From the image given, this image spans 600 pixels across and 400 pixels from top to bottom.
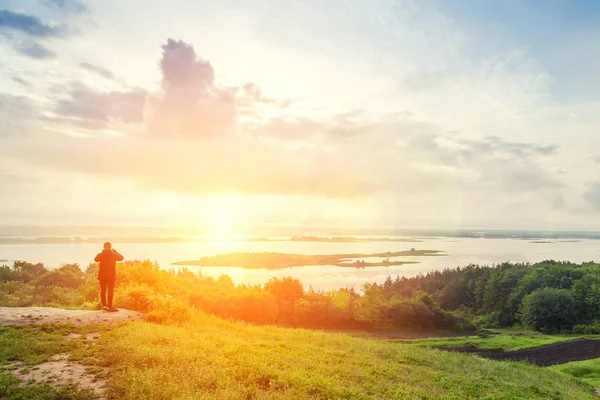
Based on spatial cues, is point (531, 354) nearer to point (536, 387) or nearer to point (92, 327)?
point (536, 387)

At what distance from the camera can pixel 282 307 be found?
41.5 m

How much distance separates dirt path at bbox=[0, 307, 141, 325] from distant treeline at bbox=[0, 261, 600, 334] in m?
1.51

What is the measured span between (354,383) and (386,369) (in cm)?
306

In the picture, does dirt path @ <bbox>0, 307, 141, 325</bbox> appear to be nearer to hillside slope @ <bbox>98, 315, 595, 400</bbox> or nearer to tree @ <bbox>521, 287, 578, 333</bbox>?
hillside slope @ <bbox>98, 315, 595, 400</bbox>

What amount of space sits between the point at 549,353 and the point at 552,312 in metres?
30.5

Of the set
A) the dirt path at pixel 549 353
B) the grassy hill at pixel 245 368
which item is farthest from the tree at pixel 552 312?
the grassy hill at pixel 245 368

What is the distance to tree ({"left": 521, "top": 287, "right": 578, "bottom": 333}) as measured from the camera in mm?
65875

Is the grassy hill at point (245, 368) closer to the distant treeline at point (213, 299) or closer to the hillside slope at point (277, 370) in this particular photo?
the hillside slope at point (277, 370)

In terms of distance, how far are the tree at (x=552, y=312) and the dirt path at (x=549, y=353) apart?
23.4 metres

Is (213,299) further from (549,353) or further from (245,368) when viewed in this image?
(549,353)

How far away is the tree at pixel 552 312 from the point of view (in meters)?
65.9

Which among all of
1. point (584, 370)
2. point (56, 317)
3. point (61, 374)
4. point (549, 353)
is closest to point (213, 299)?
point (56, 317)

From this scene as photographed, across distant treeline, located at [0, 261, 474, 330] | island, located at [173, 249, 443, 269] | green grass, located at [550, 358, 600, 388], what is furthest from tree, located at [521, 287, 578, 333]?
island, located at [173, 249, 443, 269]

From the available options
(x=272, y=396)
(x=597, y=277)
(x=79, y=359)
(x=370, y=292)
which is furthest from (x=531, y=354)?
(x=597, y=277)
